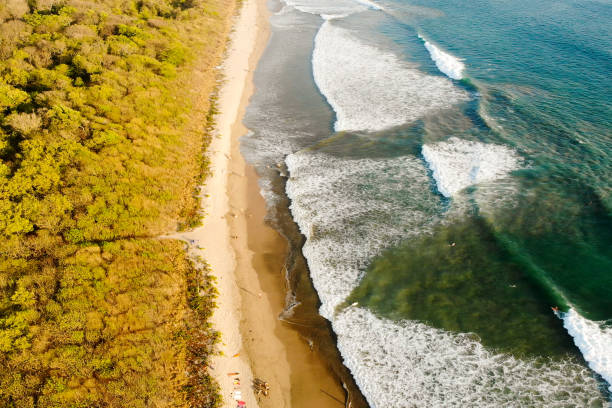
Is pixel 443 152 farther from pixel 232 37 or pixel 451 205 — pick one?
pixel 232 37

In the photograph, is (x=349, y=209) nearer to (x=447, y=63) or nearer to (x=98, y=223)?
(x=98, y=223)

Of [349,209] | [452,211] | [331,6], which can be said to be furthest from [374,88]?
[331,6]

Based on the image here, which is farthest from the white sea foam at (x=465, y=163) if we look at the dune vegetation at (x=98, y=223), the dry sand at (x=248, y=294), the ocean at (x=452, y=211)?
the dune vegetation at (x=98, y=223)

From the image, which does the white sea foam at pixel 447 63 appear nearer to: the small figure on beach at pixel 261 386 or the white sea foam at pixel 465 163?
the white sea foam at pixel 465 163

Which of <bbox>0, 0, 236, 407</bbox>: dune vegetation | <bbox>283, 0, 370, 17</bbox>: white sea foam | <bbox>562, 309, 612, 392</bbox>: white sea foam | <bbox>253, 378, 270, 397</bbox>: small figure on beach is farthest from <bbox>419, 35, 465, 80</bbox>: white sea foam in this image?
<bbox>253, 378, 270, 397</bbox>: small figure on beach

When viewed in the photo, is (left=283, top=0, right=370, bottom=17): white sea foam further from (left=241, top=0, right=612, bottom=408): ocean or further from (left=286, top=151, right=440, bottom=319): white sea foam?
(left=286, top=151, right=440, bottom=319): white sea foam

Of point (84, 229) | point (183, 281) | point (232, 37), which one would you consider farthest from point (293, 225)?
point (232, 37)
